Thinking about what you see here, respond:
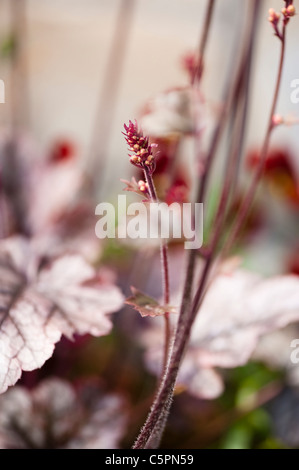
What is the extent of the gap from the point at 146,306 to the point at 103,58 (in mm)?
1087

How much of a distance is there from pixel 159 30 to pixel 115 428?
1087mm

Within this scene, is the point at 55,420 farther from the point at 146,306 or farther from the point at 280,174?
the point at 280,174

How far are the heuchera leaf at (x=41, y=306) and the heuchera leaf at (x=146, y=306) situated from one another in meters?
0.03

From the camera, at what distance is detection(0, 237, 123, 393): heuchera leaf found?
0.27 meters

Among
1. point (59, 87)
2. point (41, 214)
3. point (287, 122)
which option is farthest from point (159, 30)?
point (287, 122)

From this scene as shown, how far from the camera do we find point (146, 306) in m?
0.28

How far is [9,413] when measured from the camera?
41cm

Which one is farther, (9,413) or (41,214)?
(41,214)

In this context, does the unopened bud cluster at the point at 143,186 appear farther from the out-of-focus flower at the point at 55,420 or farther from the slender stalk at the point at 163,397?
the out-of-focus flower at the point at 55,420

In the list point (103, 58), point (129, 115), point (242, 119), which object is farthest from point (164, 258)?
point (103, 58)

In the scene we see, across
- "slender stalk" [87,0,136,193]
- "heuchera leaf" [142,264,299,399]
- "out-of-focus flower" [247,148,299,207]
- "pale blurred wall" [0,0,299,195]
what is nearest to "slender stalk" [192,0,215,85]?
"heuchera leaf" [142,264,299,399]

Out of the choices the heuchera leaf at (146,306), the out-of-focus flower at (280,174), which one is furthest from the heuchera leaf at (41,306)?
the out-of-focus flower at (280,174)

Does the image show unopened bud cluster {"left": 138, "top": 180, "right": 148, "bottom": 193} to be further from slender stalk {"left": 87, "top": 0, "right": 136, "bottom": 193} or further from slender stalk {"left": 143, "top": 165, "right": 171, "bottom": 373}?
slender stalk {"left": 87, "top": 0, "right": 136, "bottom": 193}

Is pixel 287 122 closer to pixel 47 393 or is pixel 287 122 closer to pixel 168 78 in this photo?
pixel 47 393
